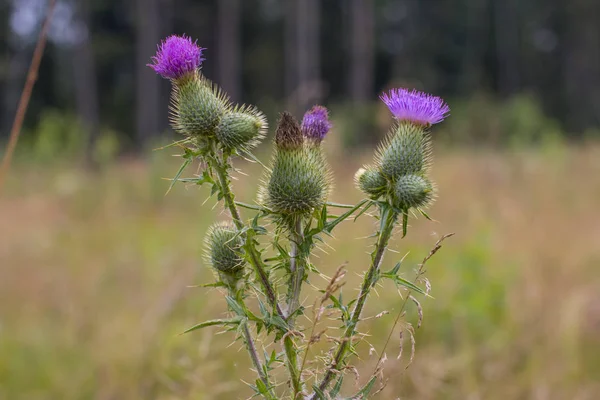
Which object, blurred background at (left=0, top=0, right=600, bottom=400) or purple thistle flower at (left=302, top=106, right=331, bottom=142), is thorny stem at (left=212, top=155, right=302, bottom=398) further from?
purple thistle flower at (left=302, top=106, right=331, bottom=142)

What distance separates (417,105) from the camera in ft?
5.39

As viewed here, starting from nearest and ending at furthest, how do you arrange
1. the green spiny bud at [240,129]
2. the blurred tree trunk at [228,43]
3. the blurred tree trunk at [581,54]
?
1. the green spiny bud at [240,129]
2. the blurred tree trunk at [228,43]
3. the blurred tree trunk at [581,54]

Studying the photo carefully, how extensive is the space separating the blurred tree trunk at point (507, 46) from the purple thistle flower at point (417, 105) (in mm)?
44256

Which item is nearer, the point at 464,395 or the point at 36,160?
the point at 464,395

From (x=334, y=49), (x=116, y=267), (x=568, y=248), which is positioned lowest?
(x=116, y=267)

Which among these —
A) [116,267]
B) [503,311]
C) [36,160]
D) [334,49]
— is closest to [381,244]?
[503,311]

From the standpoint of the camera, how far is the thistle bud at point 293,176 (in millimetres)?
1521

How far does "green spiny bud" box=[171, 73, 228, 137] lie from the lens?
1.52 meters

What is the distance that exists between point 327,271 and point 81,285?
210 cm

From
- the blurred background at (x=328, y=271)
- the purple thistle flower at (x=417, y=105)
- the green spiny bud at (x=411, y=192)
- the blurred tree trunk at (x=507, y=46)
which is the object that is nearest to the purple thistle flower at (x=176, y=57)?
the purple thistle flower at (x=417, y=105)

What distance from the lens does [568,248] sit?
5.70m

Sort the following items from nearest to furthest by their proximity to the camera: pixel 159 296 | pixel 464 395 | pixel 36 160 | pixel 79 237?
pixel 464 395, pixel 159 296, pixel 79 237, pixel 36 160

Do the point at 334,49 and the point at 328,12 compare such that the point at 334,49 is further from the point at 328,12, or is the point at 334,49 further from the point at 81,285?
the point at 81,285

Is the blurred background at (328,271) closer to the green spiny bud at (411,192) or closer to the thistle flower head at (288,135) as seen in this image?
the green spiny bud at (411,192)
